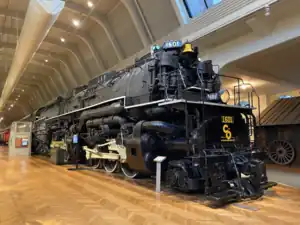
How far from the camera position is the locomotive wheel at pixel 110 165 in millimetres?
6488

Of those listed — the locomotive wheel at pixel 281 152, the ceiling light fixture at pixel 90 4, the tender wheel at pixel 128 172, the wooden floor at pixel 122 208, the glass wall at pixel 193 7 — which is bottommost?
the wooden floor at pixel 122 208

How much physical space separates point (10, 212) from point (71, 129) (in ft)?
19.5

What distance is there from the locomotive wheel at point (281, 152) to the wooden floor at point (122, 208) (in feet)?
12.7

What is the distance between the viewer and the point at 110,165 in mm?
6848

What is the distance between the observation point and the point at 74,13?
10156 millimetres

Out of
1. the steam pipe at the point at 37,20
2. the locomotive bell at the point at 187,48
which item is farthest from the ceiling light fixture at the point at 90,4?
the locomotive bell at the point at 187,48

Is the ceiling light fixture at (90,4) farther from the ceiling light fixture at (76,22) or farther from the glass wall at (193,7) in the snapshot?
the glass wall at (193,7)

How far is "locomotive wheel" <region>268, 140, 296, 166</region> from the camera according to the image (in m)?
8.11

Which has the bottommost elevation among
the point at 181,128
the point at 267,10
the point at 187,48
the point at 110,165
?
the point at 110,165

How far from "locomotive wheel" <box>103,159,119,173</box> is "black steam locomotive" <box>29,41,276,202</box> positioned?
0.09ft

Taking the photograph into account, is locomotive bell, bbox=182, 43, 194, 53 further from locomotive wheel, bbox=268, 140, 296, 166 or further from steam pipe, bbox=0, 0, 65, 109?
locomotive wheel, bbox=268, 140, 296, 166

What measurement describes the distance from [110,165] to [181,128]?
311 cm

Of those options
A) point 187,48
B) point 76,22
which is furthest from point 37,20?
point 76,22

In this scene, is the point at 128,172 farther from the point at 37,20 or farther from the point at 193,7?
the point at 193,7
